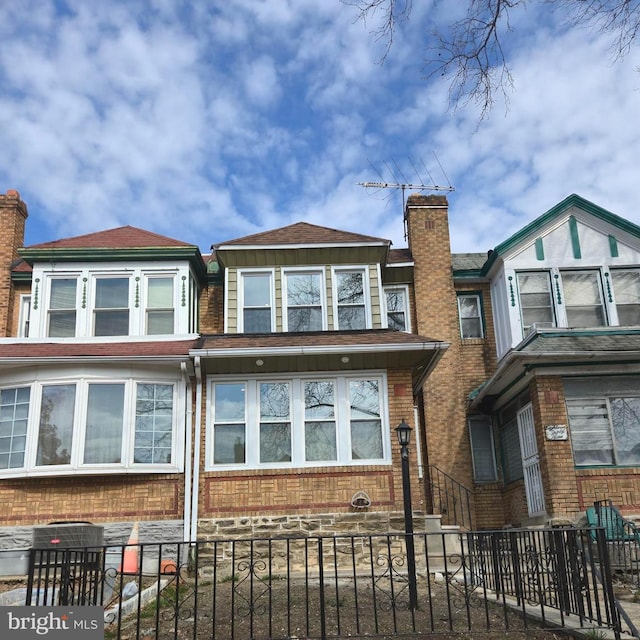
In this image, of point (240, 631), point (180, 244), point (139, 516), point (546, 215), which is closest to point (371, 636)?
point (240, 631)

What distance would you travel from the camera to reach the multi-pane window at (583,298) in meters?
16.7

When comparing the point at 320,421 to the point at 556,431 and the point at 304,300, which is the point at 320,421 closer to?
the point at 304,300

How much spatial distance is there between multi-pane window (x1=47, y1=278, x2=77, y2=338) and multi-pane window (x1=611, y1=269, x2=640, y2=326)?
40.1ft

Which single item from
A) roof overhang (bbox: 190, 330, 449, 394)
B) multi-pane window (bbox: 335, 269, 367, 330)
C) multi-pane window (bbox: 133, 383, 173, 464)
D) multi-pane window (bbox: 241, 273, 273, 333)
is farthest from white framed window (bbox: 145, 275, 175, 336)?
multi-pane window (bbox: 335, 269, 367, 330)

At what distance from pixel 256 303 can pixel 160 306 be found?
2.09 metres

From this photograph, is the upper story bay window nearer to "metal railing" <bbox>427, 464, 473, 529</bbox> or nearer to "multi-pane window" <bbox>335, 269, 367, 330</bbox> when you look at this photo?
"multi-pane window" <bbox>335, 269, 367, 330</bbox>

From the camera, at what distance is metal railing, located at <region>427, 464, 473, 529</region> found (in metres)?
15.9

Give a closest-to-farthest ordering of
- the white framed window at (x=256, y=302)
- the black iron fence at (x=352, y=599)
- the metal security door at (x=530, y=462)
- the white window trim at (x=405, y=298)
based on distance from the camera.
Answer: the black iron fence at (x=352, y=599) → the metal security door at (x=530, y=462) → the white framed window at (x=256, y=302) → the white window trim at (x=405, y=298)

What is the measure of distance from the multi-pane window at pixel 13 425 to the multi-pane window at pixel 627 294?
12.8 m

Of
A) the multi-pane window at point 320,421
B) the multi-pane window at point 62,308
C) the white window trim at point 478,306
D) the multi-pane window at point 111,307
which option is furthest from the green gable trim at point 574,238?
the multi-pane window at point 62,308

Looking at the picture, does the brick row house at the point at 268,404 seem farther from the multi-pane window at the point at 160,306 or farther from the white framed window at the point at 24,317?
the white framed window at the point at 24,317

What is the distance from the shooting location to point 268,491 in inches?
521

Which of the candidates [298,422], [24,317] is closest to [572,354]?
[298,422]

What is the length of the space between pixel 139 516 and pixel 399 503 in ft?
15.5
